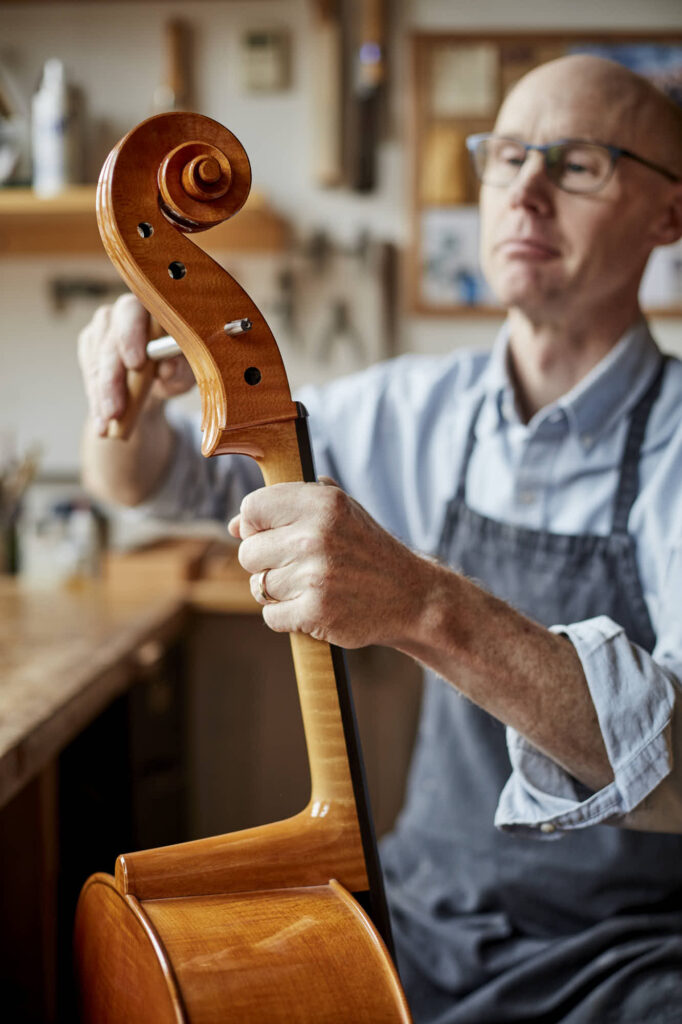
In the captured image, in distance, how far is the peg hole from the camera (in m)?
0.74

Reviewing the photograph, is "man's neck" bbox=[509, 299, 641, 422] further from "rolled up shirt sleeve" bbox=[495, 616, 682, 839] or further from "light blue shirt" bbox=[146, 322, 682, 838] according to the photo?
"rolled up shirt sleeve" bbox=[495, 616, 682, 839]

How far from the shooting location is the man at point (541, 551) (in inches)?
32.9

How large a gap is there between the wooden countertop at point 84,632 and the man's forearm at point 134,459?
284 millimetres

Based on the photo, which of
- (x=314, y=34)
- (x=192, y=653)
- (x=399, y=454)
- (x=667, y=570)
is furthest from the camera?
(x=314, y=34)

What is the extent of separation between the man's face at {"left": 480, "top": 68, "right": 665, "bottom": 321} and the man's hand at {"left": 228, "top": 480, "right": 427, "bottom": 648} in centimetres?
52

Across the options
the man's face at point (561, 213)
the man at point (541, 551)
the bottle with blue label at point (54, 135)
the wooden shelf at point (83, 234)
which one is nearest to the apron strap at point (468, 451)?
the man at point (541, 551)

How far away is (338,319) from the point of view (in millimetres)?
2660

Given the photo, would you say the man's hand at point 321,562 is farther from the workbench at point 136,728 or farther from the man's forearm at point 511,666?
the workbench at point 136,728

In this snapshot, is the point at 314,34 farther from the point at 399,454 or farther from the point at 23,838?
the point at 23,838

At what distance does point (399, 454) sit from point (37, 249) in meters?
1.64

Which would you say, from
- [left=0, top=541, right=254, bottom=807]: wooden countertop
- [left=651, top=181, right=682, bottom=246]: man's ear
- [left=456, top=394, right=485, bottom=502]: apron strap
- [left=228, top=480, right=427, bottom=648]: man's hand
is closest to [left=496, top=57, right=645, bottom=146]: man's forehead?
[left=651, top=181, right=682, bottom=246]: man's ear

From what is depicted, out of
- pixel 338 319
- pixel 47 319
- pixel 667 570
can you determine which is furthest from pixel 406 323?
pixel 667 570

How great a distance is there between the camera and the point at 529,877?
1146 millimetres

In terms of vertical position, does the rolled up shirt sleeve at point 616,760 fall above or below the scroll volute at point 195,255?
below
